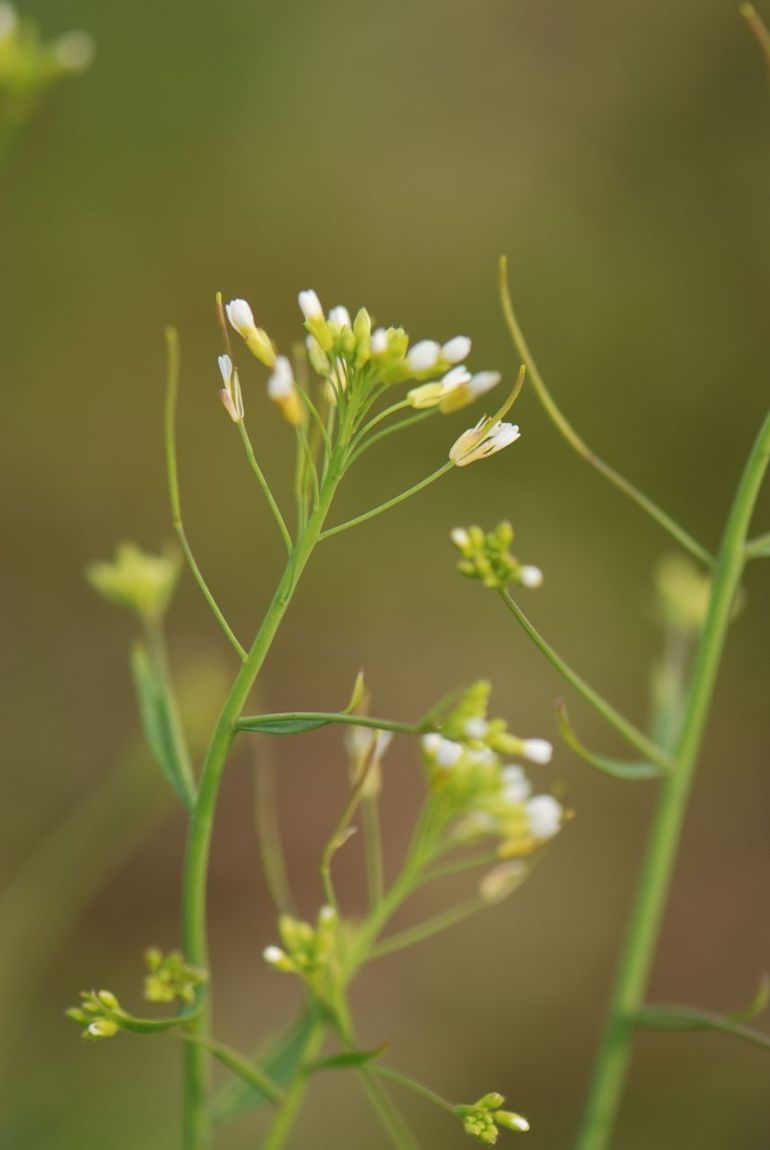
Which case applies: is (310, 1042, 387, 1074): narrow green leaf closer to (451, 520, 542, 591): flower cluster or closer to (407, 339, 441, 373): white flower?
(451, 520, 542, 591): flower cluster

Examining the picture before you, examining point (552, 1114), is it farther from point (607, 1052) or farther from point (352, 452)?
point (352, 452)

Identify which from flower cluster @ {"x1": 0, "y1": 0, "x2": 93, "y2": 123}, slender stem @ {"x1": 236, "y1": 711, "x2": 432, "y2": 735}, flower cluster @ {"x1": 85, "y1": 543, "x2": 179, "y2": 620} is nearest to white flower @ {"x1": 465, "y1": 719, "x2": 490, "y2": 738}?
slender stem @ {"x1": 236, "y1": 711, "x2": 432, "y2": 735}

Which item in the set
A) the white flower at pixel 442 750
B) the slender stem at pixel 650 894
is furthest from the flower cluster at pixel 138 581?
the slender stem at pixel 650 894

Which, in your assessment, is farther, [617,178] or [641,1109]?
[617,178]

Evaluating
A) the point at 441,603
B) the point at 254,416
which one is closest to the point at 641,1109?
the point at 441,603

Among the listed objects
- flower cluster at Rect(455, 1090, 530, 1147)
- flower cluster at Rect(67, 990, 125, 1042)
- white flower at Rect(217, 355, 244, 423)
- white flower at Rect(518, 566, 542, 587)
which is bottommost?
flower cluster at Rect(455, 1090, 530, 1147)

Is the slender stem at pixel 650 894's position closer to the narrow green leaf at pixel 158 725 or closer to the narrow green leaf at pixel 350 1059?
the narrow green leaf at pixel 350 1059
